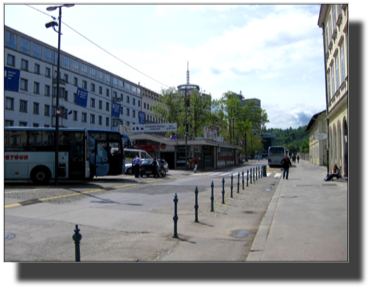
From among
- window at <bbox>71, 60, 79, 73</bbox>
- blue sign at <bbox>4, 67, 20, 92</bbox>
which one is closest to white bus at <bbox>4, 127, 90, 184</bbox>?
blue sign at <bbox>4, 67, 20, 92</bbox>

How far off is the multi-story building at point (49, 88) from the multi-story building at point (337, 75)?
22035mm

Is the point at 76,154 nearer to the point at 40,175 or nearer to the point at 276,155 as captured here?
the point at 40,175

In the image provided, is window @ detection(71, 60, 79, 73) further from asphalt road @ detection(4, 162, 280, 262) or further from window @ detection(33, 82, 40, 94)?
asphalt road @ detection(4, 162, 280, 262)

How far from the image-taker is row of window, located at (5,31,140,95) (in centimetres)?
4297

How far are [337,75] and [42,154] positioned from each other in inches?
746

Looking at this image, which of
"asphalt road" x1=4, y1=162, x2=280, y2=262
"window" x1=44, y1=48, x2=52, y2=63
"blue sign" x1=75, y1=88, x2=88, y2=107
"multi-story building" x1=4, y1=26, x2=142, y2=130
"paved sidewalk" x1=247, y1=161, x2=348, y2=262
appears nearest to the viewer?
"paved sidewalk" x1=247, y1=161, x2=348, y2=262

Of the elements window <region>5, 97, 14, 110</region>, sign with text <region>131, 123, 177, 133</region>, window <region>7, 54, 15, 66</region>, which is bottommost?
sign with text <region>131, 123, 177, 133</region>

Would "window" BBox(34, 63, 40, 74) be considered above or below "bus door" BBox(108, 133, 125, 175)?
above

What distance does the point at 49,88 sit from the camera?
4938 centimetres

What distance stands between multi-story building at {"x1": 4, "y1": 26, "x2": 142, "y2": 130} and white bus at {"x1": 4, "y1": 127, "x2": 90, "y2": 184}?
15.8 m

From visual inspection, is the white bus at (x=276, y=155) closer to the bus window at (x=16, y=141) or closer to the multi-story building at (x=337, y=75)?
the multi-story building at (x=337, y=75)

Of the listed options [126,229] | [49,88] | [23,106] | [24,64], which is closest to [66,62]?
[49,88]
